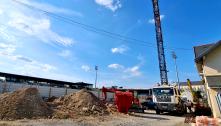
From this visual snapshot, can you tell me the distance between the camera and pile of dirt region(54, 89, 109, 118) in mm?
18781

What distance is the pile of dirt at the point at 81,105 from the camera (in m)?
18.8

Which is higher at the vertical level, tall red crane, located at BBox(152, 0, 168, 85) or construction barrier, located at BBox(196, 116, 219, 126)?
tall red crane, located at BBox(152, 0, 168, 85)

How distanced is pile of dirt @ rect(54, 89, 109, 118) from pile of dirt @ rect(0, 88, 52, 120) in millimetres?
1525

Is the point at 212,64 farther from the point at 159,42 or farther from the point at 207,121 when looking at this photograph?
the point at 159,42

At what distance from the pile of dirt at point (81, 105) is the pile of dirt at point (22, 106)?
1525 millimetres

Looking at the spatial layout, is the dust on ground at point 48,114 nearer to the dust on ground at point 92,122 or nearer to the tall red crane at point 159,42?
the dust on ground at point 92,122

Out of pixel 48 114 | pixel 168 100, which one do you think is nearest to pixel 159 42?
pixel 168 100

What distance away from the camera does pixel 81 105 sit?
68.4 ft

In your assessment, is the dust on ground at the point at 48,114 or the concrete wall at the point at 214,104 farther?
the concrete wall at the point at 214,104

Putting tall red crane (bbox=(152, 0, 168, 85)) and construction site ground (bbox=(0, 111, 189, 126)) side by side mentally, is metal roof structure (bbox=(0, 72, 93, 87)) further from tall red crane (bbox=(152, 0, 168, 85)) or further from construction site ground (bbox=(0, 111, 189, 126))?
construction site ground (bbox=(0, 111, 189, 126))

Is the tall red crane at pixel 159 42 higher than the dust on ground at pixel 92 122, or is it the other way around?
the tall red crane at pixel 159 42

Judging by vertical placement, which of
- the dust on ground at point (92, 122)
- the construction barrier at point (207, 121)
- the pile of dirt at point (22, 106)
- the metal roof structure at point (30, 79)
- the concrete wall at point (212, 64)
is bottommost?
the dust on ground at point (92, 122)

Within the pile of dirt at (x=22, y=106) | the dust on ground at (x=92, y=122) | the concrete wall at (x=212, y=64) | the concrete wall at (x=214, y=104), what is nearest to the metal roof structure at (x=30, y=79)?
the pile of dirt at (x=22, y=106)

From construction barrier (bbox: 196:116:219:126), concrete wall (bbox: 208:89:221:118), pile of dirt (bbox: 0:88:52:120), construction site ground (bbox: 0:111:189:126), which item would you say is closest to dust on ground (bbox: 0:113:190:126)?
construction site ground (bbox: 0:111:189:126)
